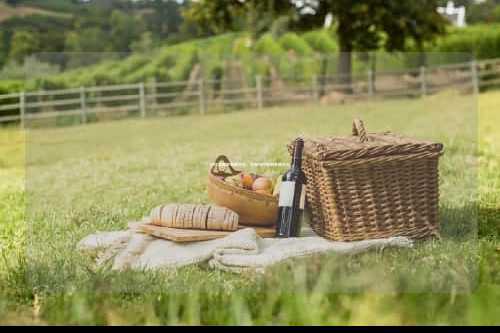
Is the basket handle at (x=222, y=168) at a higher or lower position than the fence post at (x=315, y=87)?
lower

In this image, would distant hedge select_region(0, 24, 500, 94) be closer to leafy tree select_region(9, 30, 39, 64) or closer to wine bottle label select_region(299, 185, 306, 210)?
wine bottle label select_region(299, 185, 306, 210)

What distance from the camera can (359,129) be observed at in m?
2.77

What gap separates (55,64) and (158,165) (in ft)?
3.31

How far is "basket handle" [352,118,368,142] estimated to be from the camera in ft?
8.97

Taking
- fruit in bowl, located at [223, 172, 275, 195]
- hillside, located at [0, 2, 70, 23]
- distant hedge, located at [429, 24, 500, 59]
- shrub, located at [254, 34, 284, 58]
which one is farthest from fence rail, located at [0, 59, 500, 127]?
distant hedge, located at [429, 24, 500, 59]

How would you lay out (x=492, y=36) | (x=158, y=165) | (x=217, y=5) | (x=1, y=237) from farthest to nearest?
(x=492, y=36), (x=217, y=5), (x=158, y=165), (x=1, y=237)

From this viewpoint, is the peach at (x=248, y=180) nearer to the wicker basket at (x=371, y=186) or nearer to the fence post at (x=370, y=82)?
the wicker basket at (x=371, y=186)

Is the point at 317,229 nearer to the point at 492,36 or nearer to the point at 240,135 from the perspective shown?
the point at 240,135

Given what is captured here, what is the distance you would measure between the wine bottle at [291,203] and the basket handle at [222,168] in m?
0.21

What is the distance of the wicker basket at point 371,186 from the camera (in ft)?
8.64

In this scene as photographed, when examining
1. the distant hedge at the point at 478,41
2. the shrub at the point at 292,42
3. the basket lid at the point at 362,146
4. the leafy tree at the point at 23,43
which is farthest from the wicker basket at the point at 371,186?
the distant hedge at the point at 478,41

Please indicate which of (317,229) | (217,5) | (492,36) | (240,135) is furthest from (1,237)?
(492,36)

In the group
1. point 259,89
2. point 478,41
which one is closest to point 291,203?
point 259,89

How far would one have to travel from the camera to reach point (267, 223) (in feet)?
9.16
